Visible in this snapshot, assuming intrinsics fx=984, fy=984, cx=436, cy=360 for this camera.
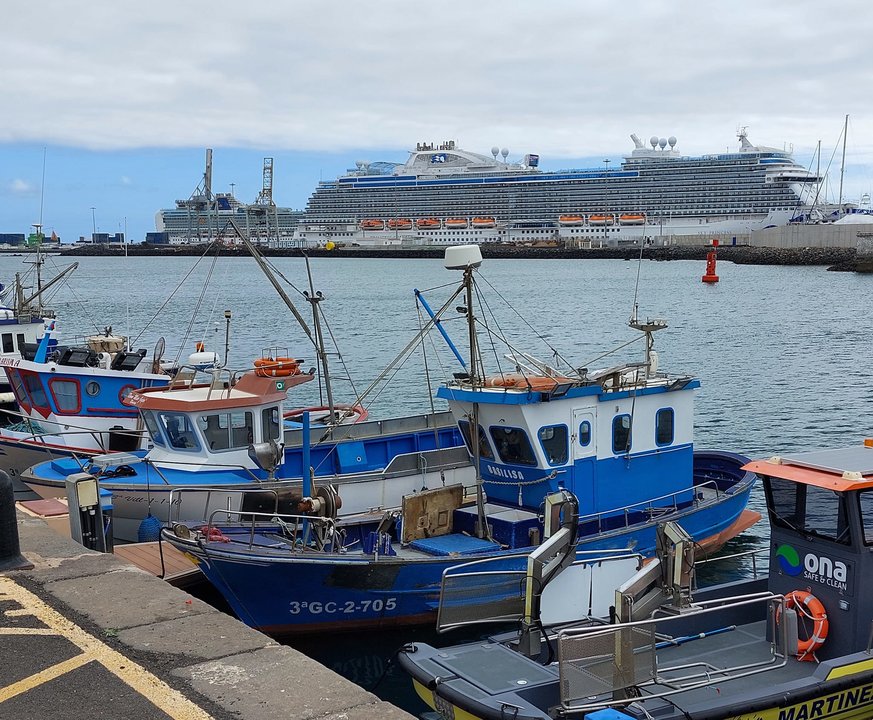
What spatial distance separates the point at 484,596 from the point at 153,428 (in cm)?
809

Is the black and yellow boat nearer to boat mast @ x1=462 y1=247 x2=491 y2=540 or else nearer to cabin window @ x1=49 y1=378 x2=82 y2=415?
boat mast @ x1=462 y1=247 x2=491 y2=540

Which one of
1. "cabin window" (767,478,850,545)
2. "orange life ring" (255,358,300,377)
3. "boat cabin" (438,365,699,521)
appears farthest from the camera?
"orange life ring" (255,358,300,377)

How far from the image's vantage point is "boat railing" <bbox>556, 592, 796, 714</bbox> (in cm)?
773

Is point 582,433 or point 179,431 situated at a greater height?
point 582,433

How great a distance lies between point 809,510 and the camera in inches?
352

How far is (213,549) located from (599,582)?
475cm

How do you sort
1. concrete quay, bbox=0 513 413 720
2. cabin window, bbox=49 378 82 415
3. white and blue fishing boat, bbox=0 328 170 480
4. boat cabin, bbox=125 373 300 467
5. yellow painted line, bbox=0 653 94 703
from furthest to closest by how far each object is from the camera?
cabin window, bbox=49 378 82 415, white and blue fishing boat, bbox=0 328 170 480, boat cabin, bbox=125 373 300 467, yellow painted line, bbox=0 653 94 703, concrete quay, bbox=0 513 413 720

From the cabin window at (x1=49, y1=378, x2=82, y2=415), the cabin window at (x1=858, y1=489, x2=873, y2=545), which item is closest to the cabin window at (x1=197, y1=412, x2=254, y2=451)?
the cabin window at (x1=49, y1=378, x2=82, y2=415)

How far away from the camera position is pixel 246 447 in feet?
51.9

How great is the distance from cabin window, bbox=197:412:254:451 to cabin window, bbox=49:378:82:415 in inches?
255

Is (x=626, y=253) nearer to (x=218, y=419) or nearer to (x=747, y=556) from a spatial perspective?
(x=218, y=419)

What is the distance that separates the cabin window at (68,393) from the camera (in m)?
20.8

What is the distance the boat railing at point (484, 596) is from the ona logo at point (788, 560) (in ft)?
5.87

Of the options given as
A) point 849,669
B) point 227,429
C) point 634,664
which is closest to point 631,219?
point 227,429
